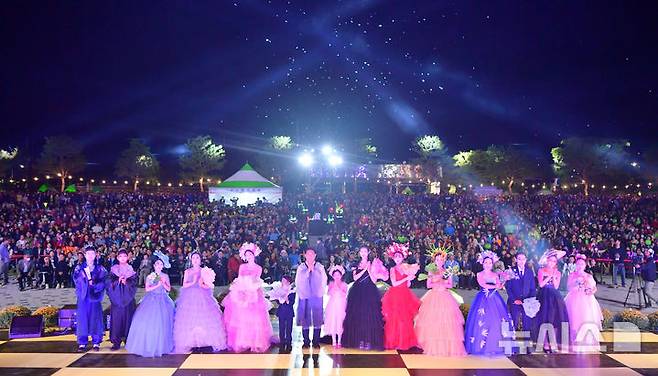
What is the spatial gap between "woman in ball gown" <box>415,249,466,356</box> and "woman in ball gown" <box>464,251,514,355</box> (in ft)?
0.56

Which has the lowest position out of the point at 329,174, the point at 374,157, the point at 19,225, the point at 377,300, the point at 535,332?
the point at 535,332

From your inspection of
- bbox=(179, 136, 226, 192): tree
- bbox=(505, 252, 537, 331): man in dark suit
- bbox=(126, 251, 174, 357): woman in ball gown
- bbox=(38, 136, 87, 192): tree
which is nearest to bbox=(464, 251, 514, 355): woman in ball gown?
bbox=(505, 252, 537, 331): man in dark suit

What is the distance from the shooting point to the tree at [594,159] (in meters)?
60.2

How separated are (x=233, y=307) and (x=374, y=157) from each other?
2682 inches

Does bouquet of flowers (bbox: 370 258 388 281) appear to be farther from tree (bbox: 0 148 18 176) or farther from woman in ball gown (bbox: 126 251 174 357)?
tree (bbox: 0 148 18 176)

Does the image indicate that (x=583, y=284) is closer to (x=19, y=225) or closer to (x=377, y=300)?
(x=377, y=300)

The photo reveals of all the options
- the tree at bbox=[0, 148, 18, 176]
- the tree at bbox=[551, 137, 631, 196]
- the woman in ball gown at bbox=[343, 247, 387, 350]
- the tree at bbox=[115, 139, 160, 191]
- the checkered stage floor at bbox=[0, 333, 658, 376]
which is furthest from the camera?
the tree at bbox=[115, 139, 160, 191]

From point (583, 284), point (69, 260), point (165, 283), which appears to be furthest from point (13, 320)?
point (583, 284)

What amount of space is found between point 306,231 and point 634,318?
17.3 m

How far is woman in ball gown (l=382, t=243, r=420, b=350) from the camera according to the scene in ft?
28.4

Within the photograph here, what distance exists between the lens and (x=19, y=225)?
2153 cm

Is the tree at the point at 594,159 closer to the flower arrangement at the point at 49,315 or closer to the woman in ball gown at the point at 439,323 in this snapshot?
the woman in ball gown at the point at 439,323

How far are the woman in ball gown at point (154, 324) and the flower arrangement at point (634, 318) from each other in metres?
8.57

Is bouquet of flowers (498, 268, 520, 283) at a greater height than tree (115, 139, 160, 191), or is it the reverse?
tree (115, 139, 160, 191)
